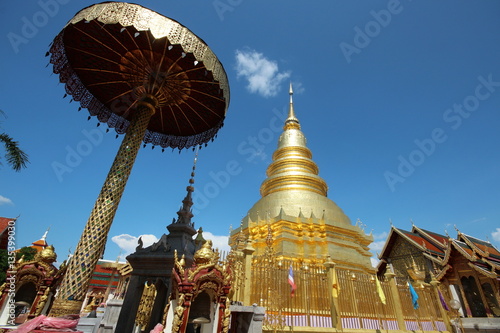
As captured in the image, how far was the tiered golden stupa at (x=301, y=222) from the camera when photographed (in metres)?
14.3

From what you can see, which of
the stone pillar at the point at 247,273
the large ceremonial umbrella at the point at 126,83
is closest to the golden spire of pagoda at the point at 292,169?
the large ceremonial umbrella at the point at 126,83

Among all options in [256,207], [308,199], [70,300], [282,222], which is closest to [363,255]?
[308,199]

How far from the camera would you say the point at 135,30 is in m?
5.62

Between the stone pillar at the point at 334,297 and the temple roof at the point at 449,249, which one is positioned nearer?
the stone pillar at the point at 334,297

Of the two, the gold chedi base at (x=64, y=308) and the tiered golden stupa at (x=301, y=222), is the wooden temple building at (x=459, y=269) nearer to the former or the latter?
the tiered golden stupa at (x=301, y=222)

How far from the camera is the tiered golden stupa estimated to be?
14.3 metres

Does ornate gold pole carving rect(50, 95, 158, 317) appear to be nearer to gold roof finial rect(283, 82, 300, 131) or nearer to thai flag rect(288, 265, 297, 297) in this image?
thai flag rect(288, 265, 297, 297)

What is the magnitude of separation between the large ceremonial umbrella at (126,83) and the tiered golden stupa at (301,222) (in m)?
7.18

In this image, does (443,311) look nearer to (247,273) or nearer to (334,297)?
(334,297)

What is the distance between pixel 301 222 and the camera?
50.0 feet

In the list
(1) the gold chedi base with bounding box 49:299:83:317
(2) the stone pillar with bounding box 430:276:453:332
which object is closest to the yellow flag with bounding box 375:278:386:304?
(2) the stone pillar with bounding box 430:276:453:332

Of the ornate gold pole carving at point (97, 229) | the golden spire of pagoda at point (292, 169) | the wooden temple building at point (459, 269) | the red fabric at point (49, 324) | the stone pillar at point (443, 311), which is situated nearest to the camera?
the red fabric at point (49, 324)

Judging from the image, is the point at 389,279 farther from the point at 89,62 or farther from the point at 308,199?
the point at 89,62

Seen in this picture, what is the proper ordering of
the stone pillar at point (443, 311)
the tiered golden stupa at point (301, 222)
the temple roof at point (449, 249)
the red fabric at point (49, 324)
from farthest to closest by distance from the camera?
the tiered golden stupa at point (301, 222) → the temple roof at point (449, 249) → the stone pillar at point (443, 311) → the red fabric at point (49, 324)
